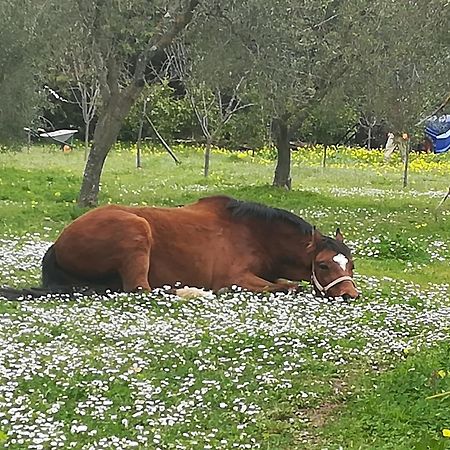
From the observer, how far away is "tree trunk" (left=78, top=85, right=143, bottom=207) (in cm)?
1947

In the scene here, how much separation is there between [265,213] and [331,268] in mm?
1254

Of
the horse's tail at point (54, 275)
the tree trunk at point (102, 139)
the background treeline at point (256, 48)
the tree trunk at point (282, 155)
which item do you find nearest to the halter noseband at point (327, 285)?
the horse's tail at point (54, 275)

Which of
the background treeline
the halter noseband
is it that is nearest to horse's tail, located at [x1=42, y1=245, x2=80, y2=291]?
the halter noseband

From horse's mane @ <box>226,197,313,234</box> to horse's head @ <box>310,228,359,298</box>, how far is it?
0.35 meters

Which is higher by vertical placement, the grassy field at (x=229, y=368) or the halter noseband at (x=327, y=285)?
the halter noseband at (x=327, y=285)

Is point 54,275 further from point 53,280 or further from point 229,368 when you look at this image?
Result: point 229,368

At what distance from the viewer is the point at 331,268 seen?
10008mm

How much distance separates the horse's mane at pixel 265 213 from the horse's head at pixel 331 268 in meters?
0.35

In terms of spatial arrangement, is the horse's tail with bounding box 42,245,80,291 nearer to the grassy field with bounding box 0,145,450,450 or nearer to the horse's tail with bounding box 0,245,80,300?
the horse's tail with bounding box 0,245,80,300

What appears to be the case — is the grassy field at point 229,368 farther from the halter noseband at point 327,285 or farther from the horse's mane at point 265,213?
the horse's mane at point 265,213

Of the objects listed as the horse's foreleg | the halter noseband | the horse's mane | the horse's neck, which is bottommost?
the horse's foreleg

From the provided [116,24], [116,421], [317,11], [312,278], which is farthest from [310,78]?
[116,421]

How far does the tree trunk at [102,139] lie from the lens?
63.9 feet

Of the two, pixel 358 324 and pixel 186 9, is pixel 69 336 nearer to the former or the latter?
pixel 358 324
